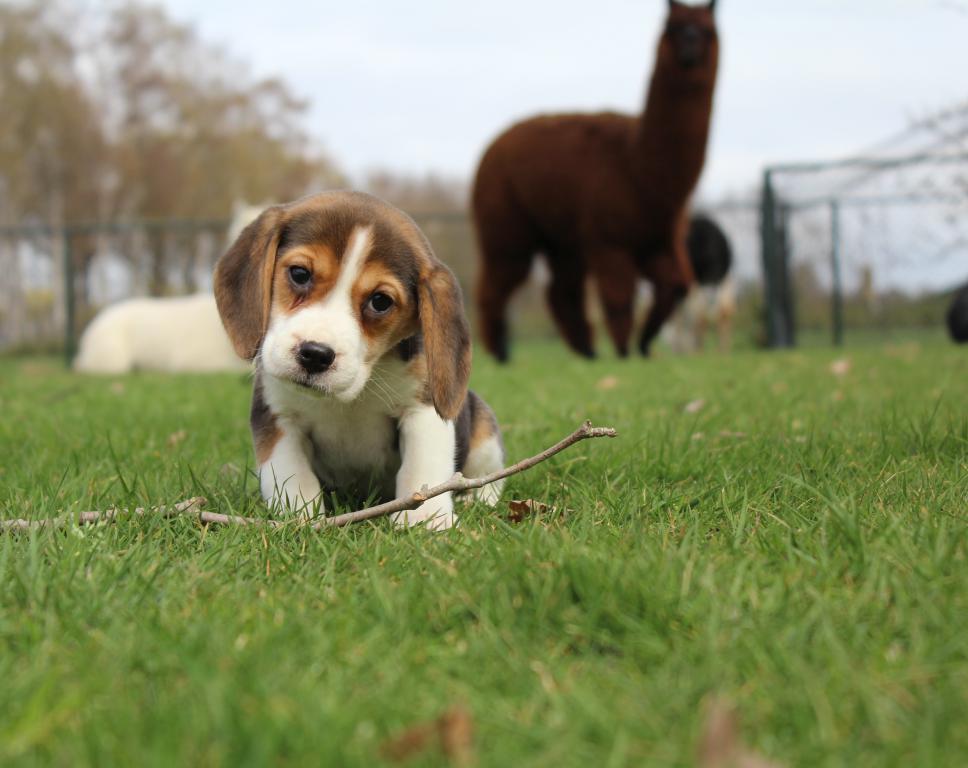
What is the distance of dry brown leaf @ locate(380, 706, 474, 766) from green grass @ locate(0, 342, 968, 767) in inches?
0.9

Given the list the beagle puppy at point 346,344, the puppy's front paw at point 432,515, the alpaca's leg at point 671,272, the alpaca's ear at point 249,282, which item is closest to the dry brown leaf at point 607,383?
the alpaca's leg at point 671,272

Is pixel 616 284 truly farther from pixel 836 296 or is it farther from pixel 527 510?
pixel 527 510

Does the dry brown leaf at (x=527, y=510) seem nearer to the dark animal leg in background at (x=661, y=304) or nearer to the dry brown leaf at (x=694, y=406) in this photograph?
the dry brown leaf at (x=694, y=406)

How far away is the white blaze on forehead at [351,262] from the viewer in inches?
93.3

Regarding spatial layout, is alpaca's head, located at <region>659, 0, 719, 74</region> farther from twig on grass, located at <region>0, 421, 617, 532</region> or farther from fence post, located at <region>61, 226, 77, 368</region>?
fence post, located at <region>61, 226, 77, 368</region>

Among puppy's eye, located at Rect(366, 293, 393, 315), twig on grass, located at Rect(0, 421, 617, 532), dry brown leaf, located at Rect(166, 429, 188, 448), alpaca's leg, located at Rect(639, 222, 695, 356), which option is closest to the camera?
twig on grass, located at Rect(0, 421, 617, 532)

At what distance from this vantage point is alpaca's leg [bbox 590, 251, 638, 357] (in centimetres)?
875

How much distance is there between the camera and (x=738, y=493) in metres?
2.39

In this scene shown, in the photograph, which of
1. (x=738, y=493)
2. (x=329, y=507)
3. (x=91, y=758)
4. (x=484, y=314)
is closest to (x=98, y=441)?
(x=329, y=507)

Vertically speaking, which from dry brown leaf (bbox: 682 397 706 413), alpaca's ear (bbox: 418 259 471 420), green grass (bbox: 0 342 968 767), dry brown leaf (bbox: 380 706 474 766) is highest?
alpaca's ear (bbox: 418 259 471 420)

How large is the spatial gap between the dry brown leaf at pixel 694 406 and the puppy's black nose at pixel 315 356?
2.56m

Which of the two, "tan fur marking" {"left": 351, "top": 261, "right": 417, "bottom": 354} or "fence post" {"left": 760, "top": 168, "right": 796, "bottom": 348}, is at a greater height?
"tan fur marking" {"left": 351, "top": 261, "right": 417, "bottom": 354}

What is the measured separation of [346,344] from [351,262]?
0.80 feet

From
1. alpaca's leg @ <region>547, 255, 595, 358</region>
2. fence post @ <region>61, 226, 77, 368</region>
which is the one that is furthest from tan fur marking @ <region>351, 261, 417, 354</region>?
fence post @ <region>61, 226, 77, 368</region>
